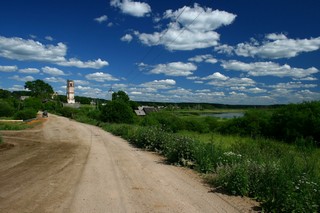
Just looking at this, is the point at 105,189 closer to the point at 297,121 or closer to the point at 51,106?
the point at 297,121

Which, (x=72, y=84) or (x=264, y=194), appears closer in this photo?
(x=264, y=194)

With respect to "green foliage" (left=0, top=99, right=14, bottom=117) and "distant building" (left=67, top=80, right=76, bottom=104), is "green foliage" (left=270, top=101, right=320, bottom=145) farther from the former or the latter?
"distant building" (left=67, top=80, right=76, bottom=104)

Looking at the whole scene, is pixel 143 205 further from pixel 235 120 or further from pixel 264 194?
pixel 235 120

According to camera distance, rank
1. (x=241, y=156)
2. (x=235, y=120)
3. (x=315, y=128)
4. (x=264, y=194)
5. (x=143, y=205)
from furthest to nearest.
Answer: (x=235, y=120), (x=315, y=128), (x=241, y=156), (x=264, y=194), (x=143, y=205)

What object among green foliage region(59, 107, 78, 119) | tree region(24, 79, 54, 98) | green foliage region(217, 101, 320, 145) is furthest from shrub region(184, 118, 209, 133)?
tree region(24, 79, 54, 98)

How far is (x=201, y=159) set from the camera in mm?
12266

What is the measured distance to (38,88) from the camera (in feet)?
506

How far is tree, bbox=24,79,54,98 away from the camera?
151 m

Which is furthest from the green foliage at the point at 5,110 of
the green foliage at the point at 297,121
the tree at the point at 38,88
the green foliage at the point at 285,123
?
the tree at the point at 38,88

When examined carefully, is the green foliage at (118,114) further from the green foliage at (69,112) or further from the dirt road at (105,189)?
the green foliage at (69,112)

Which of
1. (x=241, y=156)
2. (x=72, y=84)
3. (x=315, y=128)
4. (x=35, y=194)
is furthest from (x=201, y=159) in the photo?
(x=72, y=84)

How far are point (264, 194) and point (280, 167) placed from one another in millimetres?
891

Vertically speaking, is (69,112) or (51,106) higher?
(51,106)

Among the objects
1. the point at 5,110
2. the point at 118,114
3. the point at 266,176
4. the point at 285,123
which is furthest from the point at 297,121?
the point at 5,110
